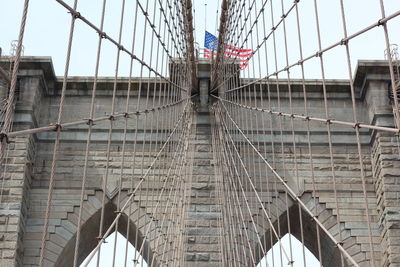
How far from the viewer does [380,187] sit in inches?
499

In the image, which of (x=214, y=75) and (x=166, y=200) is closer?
(x=166, y=200)

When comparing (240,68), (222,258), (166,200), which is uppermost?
(240,68)

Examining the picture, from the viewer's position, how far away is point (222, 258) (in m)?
12.0

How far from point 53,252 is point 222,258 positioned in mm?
2633

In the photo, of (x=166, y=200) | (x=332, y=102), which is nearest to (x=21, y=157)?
(x=166, y=200)

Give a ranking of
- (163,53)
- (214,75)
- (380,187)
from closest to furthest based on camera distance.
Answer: (163,53), (380,187), (214,75)

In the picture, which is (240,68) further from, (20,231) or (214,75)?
(20,231)

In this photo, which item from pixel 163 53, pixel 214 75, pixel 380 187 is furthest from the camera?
pixel 214 75

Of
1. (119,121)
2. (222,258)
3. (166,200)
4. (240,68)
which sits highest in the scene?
(240,68)

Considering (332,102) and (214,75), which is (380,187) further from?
(214,75)

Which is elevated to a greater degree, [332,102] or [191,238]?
[332,102]

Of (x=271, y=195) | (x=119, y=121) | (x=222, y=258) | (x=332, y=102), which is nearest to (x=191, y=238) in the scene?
(x=222, y=258)

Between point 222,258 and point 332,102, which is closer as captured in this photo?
point 222,258

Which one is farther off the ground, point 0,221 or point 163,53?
point 163,53
